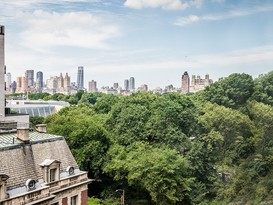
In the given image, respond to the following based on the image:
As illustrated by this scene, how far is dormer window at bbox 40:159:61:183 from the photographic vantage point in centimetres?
1342

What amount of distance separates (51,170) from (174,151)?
30.7ft

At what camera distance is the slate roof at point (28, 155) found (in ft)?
40.2

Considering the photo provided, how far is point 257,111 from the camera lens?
96.4 feet

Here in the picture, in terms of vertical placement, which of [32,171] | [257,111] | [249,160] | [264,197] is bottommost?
[264,197]

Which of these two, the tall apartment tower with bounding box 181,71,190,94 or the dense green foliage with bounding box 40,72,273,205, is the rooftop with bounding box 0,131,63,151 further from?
the tall apartment tower with bounding box 181,71,190,94

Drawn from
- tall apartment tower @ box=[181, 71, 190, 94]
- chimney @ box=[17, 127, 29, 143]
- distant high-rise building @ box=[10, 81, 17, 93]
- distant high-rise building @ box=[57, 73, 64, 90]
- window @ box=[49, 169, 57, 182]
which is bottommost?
window @ box=[49, 169, 57, 182]

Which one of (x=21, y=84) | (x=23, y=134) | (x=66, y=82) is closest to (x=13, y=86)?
(x=21, y=84)

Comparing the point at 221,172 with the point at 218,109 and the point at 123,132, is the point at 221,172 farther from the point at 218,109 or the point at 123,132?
the point at 123,132

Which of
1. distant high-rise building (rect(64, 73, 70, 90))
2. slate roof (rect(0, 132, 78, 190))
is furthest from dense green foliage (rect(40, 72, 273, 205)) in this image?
distant high-rise building (rect(64, 73, 70, 90))

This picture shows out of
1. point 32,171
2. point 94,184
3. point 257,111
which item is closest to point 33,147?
point 32,171

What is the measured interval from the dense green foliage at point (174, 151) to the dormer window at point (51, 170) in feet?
20.9

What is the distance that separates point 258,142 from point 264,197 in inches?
224

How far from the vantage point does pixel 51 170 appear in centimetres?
1377

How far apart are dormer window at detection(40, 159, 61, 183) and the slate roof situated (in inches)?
8.9
